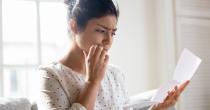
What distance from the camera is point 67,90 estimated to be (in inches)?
36.3

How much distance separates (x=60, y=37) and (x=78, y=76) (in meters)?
1.69

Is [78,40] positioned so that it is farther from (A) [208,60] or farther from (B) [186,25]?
(A) [208,60]

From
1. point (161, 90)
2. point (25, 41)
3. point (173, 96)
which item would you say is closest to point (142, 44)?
point (25, 41)

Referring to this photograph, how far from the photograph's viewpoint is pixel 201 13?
111 inches

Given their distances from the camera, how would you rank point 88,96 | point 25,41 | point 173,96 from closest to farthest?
point 88,96, point 173,96, point 25,41

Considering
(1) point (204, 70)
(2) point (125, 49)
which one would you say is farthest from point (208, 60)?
(2) point (125, 49)

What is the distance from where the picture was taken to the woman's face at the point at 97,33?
932 mm

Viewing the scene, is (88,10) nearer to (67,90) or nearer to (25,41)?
(67,90)

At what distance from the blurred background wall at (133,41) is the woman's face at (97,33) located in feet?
5.38

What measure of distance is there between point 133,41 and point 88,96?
194 cm

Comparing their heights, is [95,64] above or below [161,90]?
above

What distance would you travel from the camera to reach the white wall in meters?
2.66

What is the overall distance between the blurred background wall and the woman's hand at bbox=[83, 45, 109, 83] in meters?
1.70

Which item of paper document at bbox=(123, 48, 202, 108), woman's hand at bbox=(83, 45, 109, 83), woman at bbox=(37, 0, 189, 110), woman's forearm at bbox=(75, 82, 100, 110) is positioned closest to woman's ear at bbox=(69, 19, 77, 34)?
woman at bbox=(37, 0, 189, 110)
